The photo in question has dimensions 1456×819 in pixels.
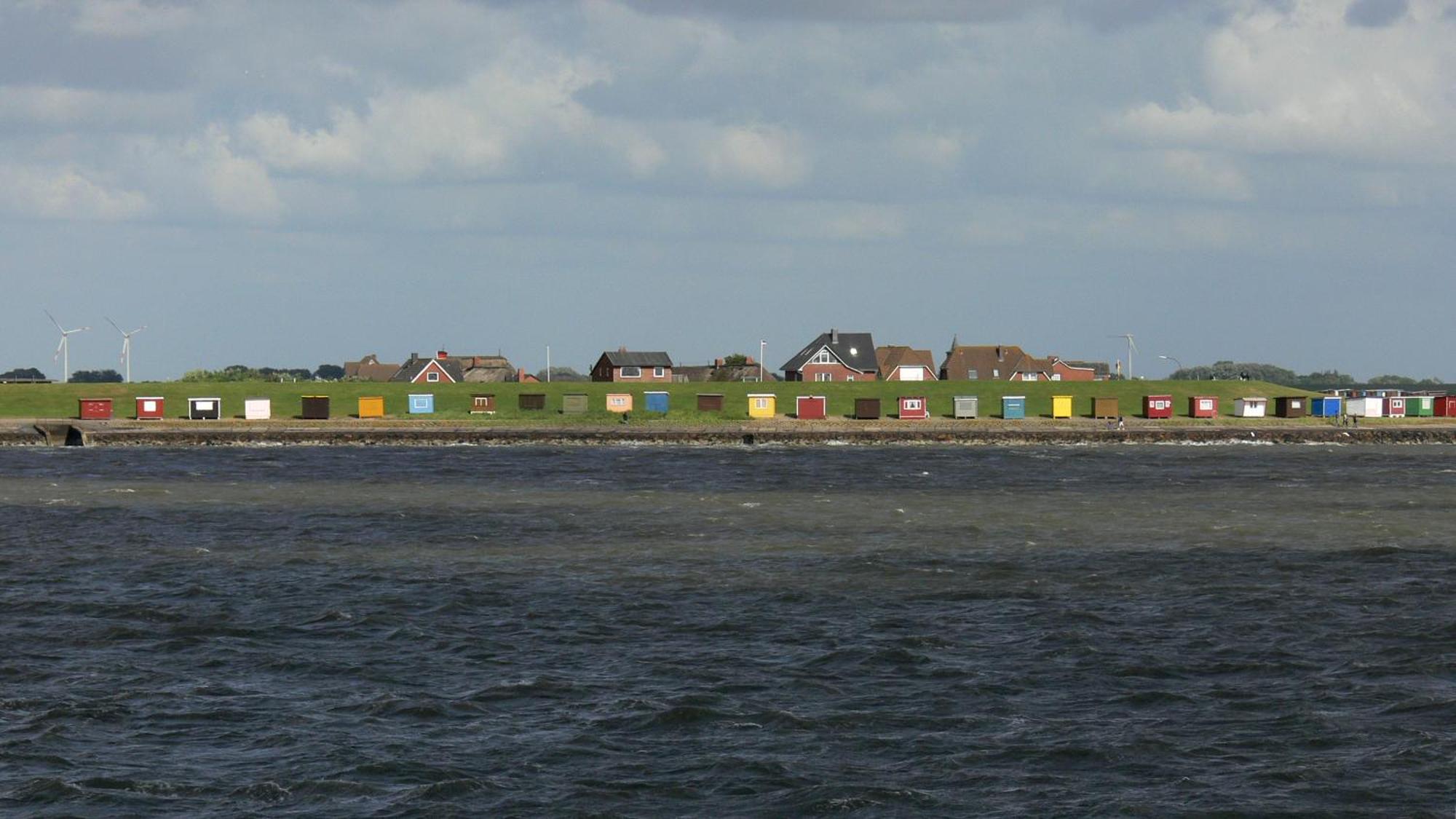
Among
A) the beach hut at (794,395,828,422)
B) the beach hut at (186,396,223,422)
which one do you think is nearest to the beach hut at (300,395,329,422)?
the beach hut at (186,396,223,422)

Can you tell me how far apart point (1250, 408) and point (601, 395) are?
64.4 metres

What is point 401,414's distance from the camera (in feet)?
473

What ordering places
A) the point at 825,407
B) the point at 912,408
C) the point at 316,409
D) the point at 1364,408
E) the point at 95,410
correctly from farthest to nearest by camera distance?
1. the point at 1364,408
2. the point at 912,408
3. the point at 825,407
4. the point at 316,409
5. the point at 95,410

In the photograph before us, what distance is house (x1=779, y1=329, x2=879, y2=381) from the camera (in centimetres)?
18675

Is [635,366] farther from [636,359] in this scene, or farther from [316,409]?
[316,409]

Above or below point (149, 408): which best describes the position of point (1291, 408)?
below

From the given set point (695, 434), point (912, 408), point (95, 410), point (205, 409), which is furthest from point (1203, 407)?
point (95, 410)

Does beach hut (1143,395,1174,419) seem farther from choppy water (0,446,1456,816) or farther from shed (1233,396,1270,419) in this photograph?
choppy water (0,446,1456,816)

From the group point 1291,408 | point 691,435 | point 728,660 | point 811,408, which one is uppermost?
point 811,408

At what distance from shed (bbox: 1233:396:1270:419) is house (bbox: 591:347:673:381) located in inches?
2922

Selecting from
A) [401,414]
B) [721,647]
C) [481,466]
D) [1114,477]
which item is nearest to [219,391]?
[401,414]

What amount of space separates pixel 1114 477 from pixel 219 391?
102412mm

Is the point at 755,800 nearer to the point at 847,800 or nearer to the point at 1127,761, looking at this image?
the point at 847,800

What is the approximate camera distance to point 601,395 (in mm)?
155625
